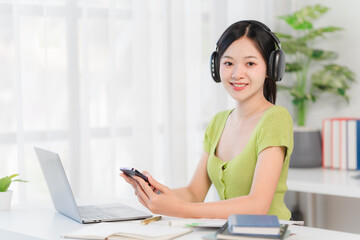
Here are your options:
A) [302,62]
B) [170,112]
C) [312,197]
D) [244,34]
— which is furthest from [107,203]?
[302,62]

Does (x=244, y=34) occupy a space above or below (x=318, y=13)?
below

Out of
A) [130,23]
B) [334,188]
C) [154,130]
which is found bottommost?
[334,188]

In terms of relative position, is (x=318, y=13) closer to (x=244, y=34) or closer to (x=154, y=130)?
(x=154, y=130)

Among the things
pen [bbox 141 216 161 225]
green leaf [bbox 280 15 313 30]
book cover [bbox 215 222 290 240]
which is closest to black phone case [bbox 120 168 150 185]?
pen [bbox 141 216 161 225]

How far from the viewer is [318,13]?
3547mm

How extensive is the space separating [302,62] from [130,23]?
1.22 metres

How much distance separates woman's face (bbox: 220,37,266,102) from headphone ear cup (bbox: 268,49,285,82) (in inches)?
1.0

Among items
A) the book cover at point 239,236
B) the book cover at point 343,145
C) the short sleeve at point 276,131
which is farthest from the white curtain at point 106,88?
the book cover at point 239,236

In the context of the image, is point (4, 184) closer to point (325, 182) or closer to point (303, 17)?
point (325, 182)

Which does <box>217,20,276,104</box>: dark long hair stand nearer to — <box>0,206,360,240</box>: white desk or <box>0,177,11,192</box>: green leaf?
<box>0,206,360,240</box>: white desk

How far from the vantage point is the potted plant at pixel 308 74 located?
3.30 metres

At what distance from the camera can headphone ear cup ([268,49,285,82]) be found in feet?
6.15

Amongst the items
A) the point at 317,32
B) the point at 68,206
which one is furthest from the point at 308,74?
the point at 68,206

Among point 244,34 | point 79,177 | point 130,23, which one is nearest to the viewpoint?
point 244,34
